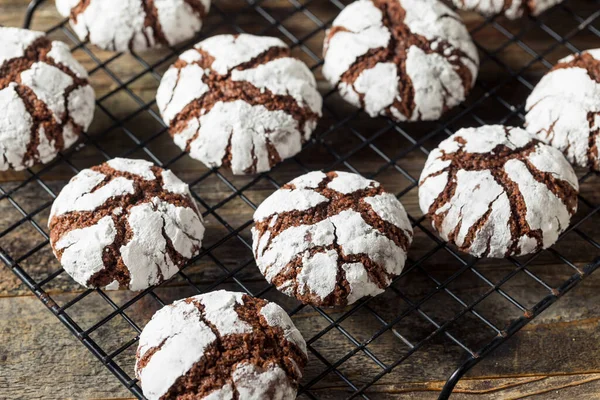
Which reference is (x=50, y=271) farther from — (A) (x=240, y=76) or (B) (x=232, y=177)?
(A) (x=240, y=76)

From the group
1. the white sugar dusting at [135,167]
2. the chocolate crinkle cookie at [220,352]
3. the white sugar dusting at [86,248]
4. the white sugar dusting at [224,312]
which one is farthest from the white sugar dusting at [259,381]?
the white sugar dusting at [135,167]

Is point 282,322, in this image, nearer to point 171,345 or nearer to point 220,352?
point 220,352

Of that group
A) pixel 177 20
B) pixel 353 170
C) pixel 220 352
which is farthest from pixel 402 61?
pixel 220 352

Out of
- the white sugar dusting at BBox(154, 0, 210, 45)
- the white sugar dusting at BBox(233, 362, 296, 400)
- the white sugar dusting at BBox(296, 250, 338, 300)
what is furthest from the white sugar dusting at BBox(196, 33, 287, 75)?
the white sugar dusting at BBox(233, 362, 296, 400)

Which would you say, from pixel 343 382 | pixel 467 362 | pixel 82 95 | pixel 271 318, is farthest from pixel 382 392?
pixel 82 95

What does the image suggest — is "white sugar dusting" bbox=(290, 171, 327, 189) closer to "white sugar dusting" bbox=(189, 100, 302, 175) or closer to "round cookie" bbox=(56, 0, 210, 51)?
"white sugar dusting" bbox=(189, 100, 302, 175)

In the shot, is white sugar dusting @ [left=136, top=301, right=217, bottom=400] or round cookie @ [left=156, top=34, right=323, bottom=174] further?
round cookie @ [left=156, top=34, right=323, bottom=174]
